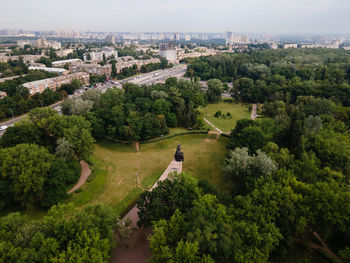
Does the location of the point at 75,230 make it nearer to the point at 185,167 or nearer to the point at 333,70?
the point at 185,167

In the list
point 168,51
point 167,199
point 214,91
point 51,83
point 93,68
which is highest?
point 168,51

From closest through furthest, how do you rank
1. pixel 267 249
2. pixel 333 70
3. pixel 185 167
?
pixel 267 249 < pixel 185 167 < pixel 333 70

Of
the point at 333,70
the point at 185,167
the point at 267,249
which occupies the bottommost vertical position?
the point at 185,167

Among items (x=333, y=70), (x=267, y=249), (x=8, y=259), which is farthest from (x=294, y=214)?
(x=333, y=70)

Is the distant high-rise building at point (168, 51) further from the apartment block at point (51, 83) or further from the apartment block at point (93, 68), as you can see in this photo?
the apartment block at point (51, 83)

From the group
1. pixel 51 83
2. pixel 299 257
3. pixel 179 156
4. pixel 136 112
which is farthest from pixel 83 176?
pixel 51 83

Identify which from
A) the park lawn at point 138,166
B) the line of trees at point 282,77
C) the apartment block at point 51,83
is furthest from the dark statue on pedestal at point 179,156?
the apartment block at point 51,83

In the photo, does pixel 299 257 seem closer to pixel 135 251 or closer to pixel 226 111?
pixel 135 251
